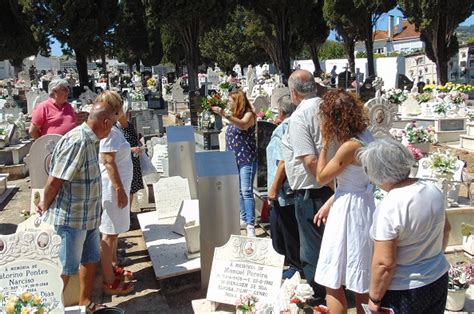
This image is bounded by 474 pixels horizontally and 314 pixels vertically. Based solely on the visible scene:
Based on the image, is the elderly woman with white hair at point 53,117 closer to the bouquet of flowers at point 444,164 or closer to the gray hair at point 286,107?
the gray hair at point 286,107

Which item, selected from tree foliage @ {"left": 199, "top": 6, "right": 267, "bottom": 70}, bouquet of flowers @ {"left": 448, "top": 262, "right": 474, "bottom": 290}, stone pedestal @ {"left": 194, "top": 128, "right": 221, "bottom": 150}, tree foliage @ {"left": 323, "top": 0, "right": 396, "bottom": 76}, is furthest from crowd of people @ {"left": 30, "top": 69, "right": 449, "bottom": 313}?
tree foliage @ {"left": 199, "top": 6, "right": 267, "bottom": 70}

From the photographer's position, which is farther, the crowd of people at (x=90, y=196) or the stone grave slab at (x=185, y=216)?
the stone grave slab at (x=185, y=216)

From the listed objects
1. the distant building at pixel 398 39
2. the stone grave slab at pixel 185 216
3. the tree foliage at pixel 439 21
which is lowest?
the stone grave slab at pixel 185 216

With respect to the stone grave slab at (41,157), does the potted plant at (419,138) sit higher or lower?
lower

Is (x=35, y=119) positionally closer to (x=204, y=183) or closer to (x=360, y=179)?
(x=204, y=183)

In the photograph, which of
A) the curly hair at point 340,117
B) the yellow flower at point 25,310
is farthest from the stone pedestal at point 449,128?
the yellow flower at point 25,310

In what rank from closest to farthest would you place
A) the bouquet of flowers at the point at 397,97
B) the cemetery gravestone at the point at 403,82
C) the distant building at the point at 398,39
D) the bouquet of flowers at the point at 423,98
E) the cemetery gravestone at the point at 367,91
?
the bouquet of flowers at the point at 423,98 → the bouquet of flowers at the point at 397,97 → the cemetery gravestone at the point at 367,91 → the cemetery gravestone at the point at 403,82 → the distant building at the point at 398,39

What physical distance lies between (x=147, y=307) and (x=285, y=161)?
1.70m

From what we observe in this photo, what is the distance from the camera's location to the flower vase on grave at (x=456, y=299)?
361cm

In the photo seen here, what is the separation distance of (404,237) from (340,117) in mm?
914

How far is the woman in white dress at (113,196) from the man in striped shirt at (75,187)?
0.40 m

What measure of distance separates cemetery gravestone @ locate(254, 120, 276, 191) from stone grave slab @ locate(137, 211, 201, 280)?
1226 mm

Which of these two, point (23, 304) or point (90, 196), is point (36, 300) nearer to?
point (23, 304)

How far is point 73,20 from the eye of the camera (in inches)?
918
